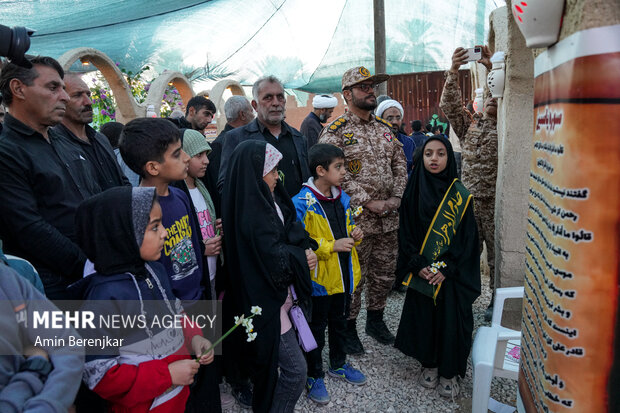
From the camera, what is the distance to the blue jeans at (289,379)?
2240 mm

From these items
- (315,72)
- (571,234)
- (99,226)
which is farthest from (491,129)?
(315,72)

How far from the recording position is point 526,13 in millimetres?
1352

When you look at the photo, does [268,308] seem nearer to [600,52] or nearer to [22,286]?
[22,286]

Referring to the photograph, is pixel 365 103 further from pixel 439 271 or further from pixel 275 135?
pixel 439 271

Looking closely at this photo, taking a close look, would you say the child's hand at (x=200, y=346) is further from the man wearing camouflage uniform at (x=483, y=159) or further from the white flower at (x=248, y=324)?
the man wearing camouflage uniform at (x=483, y=159)

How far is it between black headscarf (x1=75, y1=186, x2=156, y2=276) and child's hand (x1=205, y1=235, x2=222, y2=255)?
94 cm

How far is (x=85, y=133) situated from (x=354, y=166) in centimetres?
208

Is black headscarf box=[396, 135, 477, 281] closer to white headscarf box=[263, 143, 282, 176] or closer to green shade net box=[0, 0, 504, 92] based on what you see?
white headscarf box=[263, 143, 282, 176]

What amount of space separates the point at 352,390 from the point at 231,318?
110 centimetres

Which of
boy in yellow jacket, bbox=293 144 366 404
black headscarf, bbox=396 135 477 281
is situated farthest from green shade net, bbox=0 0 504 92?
black headscarf, bbox=396 135 477 281

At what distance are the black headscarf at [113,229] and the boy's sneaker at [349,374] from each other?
200 centimetres

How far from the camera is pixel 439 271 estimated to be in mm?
→ 2799

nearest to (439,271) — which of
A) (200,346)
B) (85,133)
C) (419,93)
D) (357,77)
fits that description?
(200,346)

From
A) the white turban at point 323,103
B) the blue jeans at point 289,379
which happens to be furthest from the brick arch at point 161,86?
the blue jeans at point 289,379
